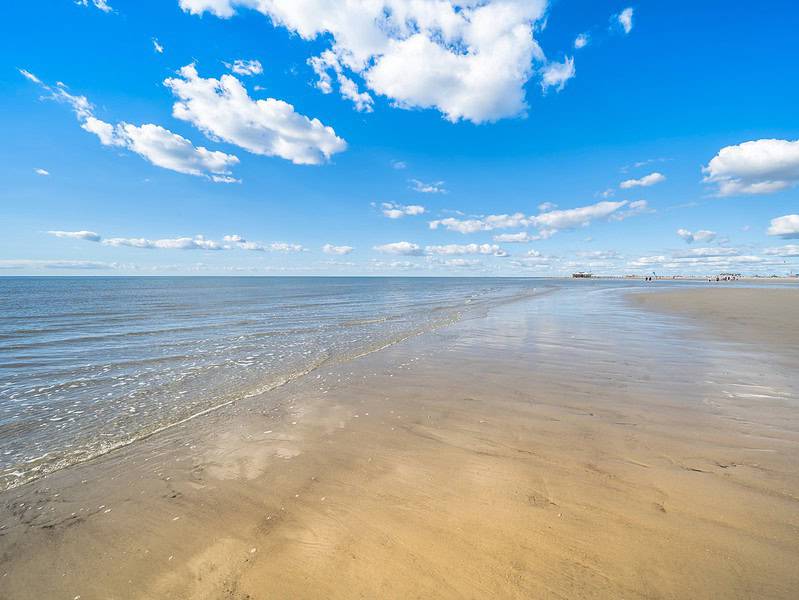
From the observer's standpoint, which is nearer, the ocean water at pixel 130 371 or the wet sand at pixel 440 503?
the wet sand at pixel 440 503

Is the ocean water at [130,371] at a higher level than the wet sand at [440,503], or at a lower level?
lower

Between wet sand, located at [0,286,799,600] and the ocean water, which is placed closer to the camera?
wet sand, located at [0,286,799,600]

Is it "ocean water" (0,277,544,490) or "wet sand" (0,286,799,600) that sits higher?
"wet sand" (0,286,799,600)

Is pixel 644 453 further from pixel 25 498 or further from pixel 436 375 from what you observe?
pixel 25 498

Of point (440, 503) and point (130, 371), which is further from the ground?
point (440, 503)

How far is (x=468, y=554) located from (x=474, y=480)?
1.31m

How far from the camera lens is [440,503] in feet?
13.5

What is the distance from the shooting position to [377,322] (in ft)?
73.7

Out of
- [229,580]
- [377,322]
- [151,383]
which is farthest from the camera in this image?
[377,322]

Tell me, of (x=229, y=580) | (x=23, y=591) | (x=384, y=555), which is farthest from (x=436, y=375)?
(x=23, y=591)

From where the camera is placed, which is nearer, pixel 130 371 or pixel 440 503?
pixel 440 503

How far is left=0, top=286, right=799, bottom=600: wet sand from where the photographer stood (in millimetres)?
3086

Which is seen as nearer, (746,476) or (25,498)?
(746,476)

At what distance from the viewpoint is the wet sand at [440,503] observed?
10.1 ft
